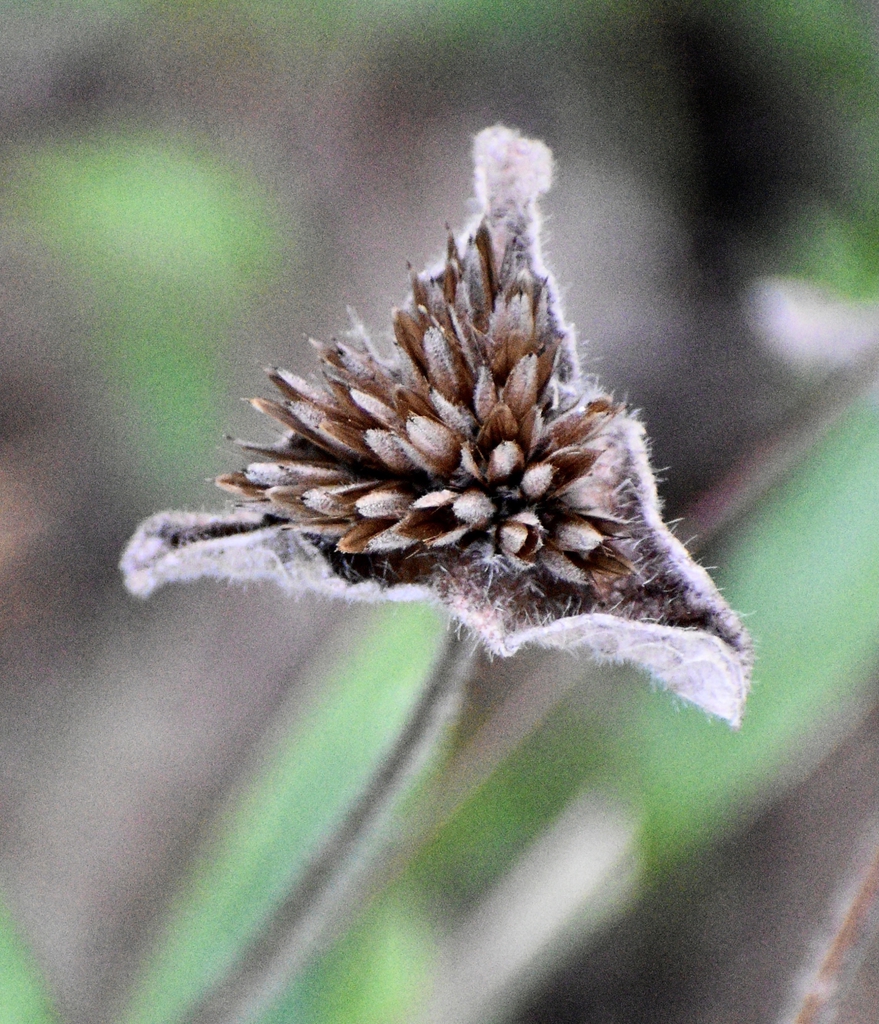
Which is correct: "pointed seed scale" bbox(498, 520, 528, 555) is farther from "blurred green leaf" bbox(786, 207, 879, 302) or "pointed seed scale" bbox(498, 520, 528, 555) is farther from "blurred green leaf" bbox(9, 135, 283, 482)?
"blurred green leaf" bbox(786, 207, 879, 302)

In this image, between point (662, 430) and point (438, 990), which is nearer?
point (438, 990)

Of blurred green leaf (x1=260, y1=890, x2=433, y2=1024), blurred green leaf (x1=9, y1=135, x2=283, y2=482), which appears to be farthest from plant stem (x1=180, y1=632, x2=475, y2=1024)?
blurred green leaf (x1=9, y1=135, x2=283, y2=482)

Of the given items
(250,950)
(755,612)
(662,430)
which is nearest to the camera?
(250,950)

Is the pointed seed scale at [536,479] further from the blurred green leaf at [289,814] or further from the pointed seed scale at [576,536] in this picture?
the blurred green leaf at [289,814]

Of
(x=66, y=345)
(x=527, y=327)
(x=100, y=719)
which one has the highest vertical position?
(x=527, y=327)

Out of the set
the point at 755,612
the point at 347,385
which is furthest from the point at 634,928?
the point at 347,385

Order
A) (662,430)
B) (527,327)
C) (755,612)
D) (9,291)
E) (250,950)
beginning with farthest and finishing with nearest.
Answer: (9,291) < (662,430) < (755,612) < (250,950) < (527,327)

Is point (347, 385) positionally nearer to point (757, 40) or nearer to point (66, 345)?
point (66, 345)
